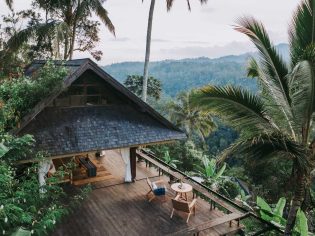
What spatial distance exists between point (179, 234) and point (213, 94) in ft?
13.3

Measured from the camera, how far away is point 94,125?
11.1m

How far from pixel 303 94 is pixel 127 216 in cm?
658

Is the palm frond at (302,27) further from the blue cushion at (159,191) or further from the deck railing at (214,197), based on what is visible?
the blue cushion at (159,191)

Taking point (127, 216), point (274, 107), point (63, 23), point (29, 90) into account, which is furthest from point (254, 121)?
point (63, 23)

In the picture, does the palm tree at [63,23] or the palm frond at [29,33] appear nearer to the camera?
the palm tree at [63,23]

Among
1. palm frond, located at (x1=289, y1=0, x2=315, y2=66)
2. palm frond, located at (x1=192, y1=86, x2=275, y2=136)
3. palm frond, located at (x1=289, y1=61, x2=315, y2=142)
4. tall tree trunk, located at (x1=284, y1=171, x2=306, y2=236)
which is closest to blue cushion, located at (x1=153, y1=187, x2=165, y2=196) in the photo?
palm frond, located at (x1=192, y1=86, x2=275, y2=136)

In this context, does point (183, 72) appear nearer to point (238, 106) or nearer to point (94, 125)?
point (94, 125)

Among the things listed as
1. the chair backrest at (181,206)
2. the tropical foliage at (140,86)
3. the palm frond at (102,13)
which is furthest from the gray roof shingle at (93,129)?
the tropical foliage at (140,86)

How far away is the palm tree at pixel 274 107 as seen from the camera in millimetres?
7380

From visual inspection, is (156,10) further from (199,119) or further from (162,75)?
(162,75)

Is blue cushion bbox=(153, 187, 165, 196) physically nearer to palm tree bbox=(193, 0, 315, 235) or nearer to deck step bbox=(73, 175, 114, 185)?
deck step bbox=(73, 175, 114, 185)

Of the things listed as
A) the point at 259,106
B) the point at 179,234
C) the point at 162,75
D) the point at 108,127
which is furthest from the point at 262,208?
the point at 162,75

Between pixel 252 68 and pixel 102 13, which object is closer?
pixel 252 68

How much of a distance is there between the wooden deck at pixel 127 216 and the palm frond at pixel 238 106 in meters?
3.66
